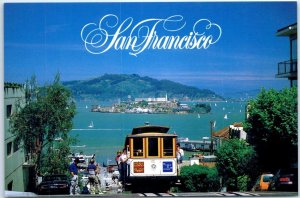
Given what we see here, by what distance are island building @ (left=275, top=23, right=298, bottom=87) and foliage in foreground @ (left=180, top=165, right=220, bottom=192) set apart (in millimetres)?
2406

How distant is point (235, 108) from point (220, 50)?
124 centimetres

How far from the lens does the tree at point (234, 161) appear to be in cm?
3294

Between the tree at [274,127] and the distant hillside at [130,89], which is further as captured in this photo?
the tree at [274,127]

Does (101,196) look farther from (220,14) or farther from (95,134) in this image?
(220,14)

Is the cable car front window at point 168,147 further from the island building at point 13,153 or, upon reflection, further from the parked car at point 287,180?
the island building at point 13,153

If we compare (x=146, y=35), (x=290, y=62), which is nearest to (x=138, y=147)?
(x=146, y=35)

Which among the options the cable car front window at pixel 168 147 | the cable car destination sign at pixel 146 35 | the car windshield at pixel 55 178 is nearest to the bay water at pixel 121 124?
the cable car front window at pixel 168 147

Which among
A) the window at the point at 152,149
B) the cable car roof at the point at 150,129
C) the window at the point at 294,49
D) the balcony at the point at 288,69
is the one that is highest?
the window at the point at 294,49

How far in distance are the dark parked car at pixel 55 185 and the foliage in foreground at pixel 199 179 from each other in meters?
2.37

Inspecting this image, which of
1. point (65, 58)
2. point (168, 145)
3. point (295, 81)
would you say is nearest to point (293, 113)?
point (295, 81)

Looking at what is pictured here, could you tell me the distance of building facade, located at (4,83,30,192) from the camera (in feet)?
106

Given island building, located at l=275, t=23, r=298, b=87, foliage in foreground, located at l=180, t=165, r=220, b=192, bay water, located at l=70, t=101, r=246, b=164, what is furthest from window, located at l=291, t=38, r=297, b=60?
foliage in foreground, located at l=180, t=165, r=220, b=192

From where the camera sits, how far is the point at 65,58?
32469 mm

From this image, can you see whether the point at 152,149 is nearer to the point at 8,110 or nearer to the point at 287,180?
the point at 287,180
